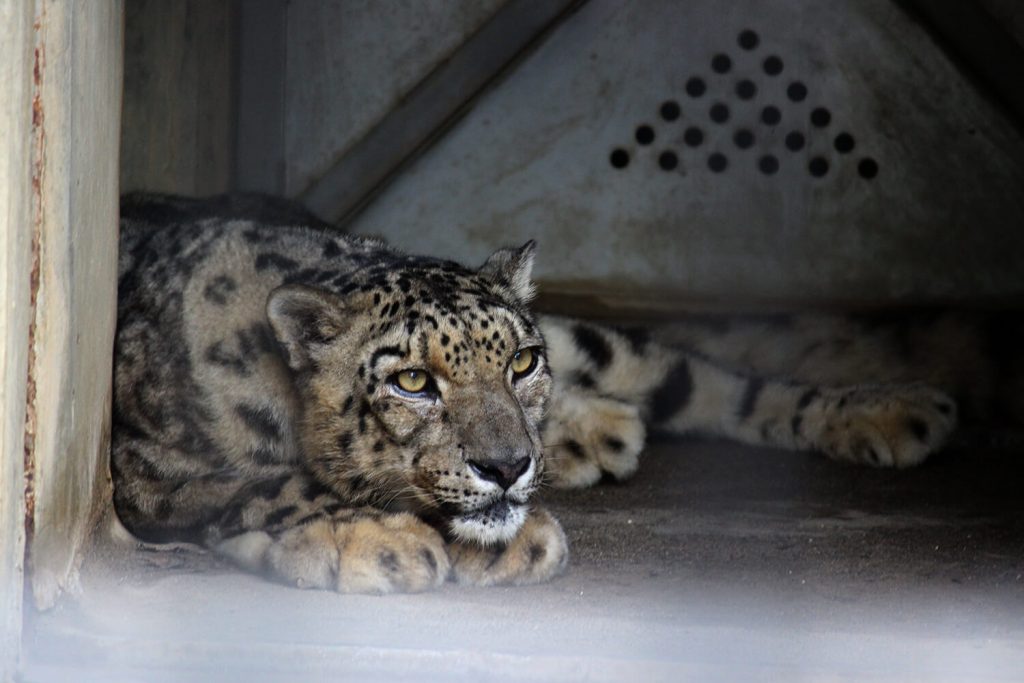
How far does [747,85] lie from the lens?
3.98 metres

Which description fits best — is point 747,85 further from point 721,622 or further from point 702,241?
point 721,622

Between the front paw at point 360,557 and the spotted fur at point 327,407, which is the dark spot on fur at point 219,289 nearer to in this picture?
the spotted fur at point 327,407

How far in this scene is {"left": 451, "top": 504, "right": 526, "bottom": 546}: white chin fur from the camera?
237cm

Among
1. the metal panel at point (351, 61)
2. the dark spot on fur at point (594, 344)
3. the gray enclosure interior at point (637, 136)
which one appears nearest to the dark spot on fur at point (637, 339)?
the dark spot on fur at point (594, 344)

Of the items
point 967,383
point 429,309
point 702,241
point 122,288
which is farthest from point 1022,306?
point 122,288

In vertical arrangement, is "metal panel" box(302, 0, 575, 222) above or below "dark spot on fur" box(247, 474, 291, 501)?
above

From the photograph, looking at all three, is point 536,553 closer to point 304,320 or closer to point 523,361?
point 523,361

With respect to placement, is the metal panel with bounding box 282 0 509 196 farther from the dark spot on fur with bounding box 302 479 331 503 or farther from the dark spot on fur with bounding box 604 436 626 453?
the dark spot on fur with bounding box 302 479 331 503

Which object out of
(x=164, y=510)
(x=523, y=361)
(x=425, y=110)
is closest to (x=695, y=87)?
(x=425, y=110)

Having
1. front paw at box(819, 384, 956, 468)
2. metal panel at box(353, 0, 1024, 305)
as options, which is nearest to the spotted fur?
front paw at box(819, 384, 956, 468)

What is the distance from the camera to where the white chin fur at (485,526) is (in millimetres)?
2367

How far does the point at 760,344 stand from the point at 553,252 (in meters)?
0.71

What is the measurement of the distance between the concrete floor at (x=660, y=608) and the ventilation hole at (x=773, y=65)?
1318mm

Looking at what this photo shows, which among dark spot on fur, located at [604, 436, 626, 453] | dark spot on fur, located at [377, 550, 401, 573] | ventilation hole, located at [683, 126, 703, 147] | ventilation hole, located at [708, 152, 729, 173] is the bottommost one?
dark spot on fur, located at [604, 436, 626, 453]
